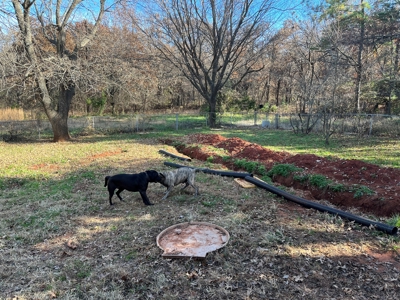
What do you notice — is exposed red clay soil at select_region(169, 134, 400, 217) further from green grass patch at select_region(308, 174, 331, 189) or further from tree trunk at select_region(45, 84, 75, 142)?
tree trunk at select_region(45, 84, 75, 142)

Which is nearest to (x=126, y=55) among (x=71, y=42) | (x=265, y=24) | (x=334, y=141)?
(x=71, y=42)

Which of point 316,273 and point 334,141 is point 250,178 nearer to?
point 316,273

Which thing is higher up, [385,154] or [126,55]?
[126,55]

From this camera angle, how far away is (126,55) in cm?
2388

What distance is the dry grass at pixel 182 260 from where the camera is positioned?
317 centimetres

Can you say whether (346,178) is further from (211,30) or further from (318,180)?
(211,30)

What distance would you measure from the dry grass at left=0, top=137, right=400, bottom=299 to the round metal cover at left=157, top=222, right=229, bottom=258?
107mm

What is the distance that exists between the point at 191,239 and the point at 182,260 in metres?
0.53

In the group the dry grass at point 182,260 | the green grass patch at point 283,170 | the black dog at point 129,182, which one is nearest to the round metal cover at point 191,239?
the dry grass at point 182,260

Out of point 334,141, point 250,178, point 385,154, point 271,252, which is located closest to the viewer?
point 271,252

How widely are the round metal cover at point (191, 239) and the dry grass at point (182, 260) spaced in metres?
0.11

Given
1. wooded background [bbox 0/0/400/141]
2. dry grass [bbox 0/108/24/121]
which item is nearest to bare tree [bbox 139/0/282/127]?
wooded background [bbox 0/0/400/141]

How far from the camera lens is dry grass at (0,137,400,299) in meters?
3.17

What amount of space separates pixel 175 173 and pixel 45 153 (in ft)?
25.7
